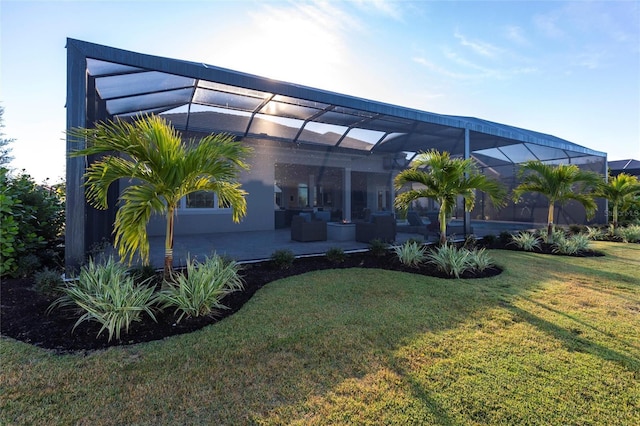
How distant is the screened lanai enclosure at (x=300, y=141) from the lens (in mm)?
5535

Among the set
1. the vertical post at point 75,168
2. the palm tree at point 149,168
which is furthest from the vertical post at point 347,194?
the vertical post at point 75,168

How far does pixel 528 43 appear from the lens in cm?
865

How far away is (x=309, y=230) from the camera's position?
8516 millimetres

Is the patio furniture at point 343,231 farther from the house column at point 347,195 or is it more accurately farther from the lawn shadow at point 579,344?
the lawn shadow at point 579,344

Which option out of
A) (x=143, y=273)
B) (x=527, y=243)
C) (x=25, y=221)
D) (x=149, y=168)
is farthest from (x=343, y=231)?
(x=25, y=221)

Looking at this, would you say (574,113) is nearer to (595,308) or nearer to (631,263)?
(631,263)

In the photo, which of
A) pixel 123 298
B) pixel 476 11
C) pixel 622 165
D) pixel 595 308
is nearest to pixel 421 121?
pixel 476 11

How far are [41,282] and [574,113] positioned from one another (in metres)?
15.3

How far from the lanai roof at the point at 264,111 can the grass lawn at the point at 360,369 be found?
354cm

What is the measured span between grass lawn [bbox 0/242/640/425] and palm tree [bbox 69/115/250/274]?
120 centimetres

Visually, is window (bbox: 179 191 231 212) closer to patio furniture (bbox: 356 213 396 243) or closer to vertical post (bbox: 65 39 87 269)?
patio furniture (bbox: 356 213 396 243)

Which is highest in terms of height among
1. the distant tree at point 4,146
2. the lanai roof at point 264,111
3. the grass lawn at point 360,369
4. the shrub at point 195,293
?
the distant tree at point 4,146

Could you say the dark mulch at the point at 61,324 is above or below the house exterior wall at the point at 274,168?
below

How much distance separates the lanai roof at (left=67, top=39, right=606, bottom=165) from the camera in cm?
471
